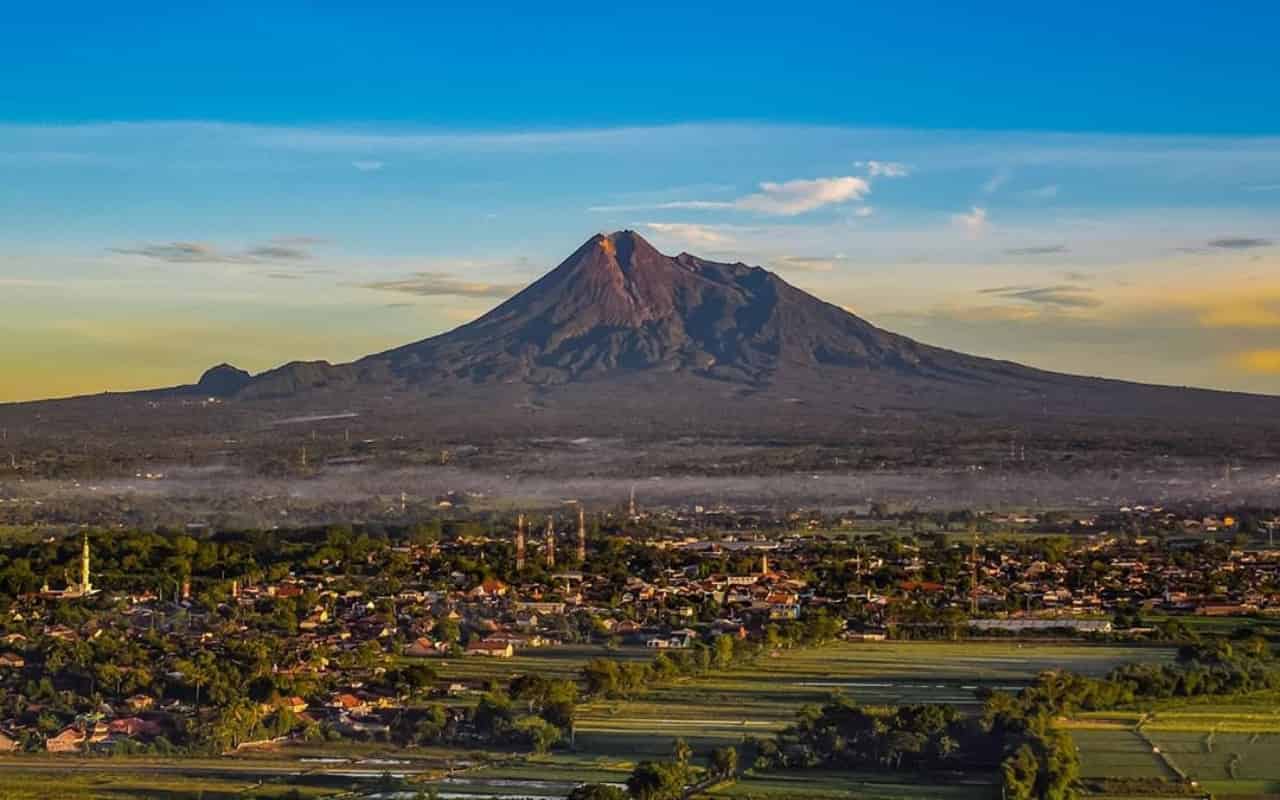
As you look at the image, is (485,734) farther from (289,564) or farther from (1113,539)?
(1113,539)

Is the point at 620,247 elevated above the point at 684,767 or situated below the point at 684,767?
above

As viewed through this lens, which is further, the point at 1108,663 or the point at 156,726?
the point at 1108,663

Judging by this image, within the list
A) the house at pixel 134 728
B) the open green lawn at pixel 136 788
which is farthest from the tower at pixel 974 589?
the open green lawn at pixel 136 788

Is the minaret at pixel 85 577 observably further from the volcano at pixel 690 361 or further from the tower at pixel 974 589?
the volcano at pixel 690 361

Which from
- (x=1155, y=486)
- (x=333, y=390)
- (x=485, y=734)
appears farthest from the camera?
(x=333, y=390)

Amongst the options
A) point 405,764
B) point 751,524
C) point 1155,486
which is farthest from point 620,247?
point 405,764

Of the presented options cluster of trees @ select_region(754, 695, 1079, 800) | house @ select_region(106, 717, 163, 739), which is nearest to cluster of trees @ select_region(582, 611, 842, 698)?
cluster of trees @ select_region(754, 695, 1079, 800)
